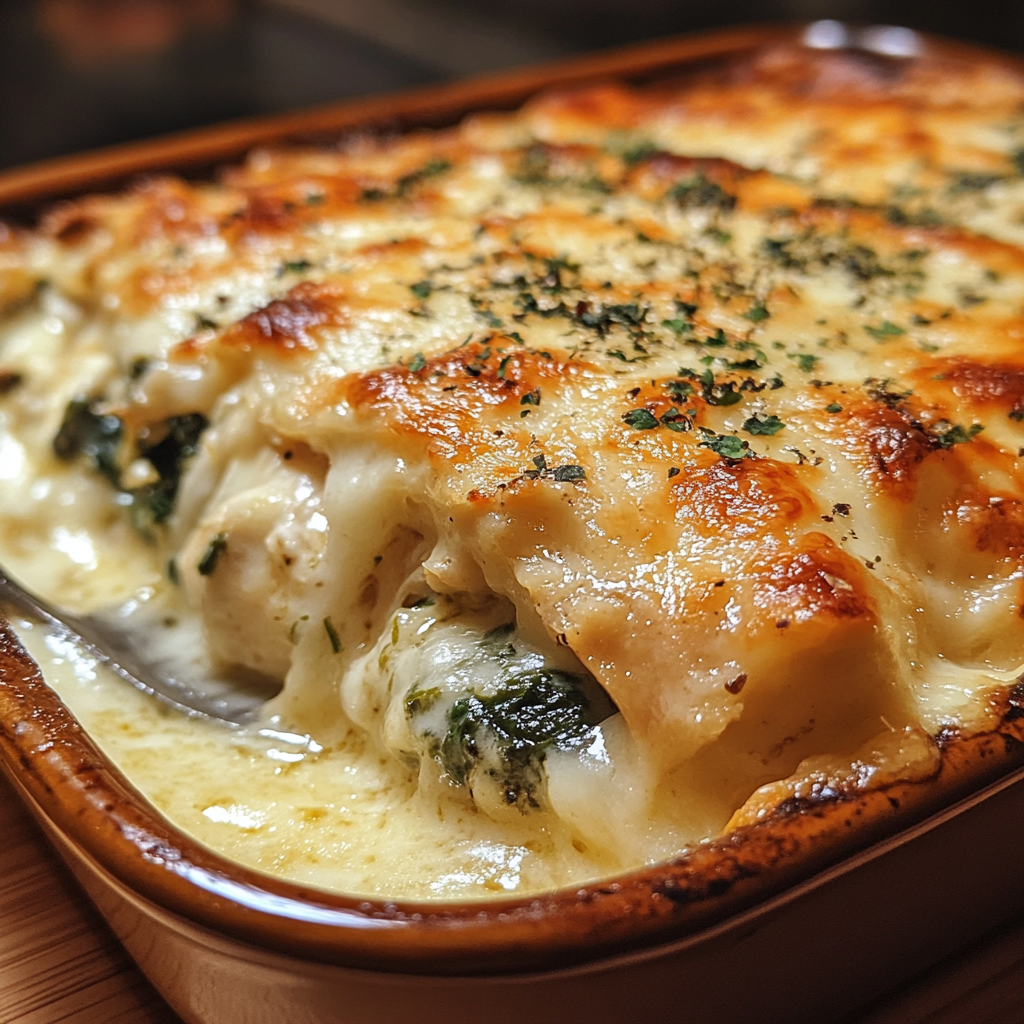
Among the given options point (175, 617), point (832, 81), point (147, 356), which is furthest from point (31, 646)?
point (832, 81)

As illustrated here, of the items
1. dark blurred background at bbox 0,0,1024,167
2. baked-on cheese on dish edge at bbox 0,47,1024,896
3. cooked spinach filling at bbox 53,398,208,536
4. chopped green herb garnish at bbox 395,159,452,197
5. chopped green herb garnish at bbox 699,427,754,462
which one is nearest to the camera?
baked-on cheese on dish edge at bbox 0,47,1024,896

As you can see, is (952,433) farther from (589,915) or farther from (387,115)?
(387,115)

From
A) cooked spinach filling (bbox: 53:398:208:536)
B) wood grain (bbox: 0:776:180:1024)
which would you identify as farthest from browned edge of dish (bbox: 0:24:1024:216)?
wood grain (bbox: 0:776:180:1024)

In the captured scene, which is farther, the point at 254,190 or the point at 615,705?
the point at 254,190

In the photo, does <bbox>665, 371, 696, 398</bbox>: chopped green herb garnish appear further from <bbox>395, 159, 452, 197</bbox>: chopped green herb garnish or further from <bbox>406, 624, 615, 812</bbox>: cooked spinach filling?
<bbox>395, 159, 452, 197</bbox>: chopped green herb garnish

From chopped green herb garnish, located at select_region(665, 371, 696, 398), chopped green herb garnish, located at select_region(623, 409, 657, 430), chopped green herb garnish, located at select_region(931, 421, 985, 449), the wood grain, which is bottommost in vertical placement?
the wood grain

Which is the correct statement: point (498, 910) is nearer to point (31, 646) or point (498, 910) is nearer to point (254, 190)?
point (31, 646)

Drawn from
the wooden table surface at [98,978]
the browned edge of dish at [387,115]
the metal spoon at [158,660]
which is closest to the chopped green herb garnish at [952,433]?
the wooden table surface at [98,978]
